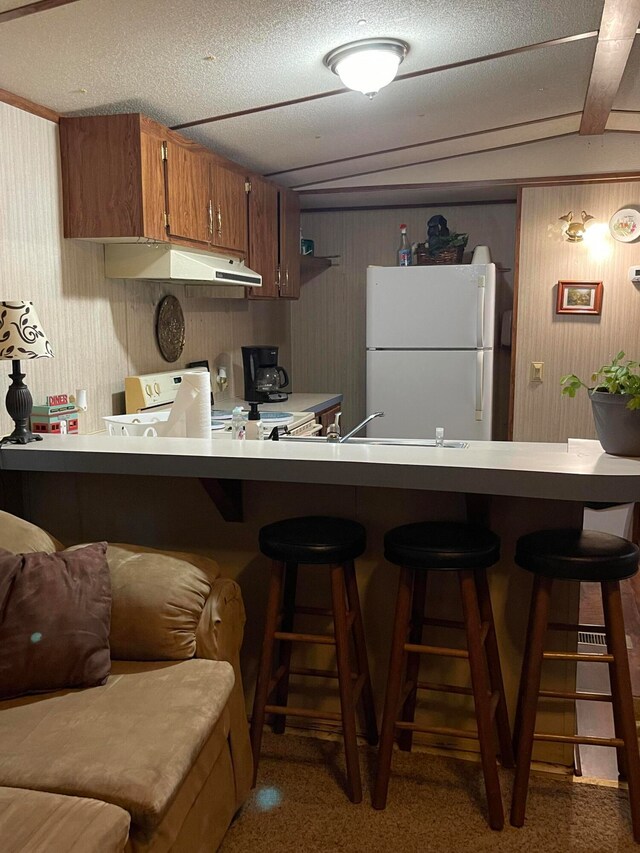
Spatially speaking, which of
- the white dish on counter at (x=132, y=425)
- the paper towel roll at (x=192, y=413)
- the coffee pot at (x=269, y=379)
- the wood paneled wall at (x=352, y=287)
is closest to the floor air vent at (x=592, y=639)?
the paper towel roll at (x=192, y=413)

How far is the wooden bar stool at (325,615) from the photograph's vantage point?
216 cm

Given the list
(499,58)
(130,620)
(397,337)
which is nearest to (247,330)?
(397,337)

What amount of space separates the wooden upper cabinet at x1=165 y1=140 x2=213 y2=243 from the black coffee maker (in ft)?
3.68

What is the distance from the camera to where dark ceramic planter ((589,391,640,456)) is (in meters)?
2.07

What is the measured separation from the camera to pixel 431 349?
473 cm

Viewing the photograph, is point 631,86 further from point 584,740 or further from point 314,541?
point 584,740

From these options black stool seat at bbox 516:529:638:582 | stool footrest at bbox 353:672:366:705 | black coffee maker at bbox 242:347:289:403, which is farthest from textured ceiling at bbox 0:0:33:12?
black coffee maker at bbox 242:347:289:403

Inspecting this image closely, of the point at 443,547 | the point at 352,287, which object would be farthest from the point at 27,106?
the point at 352,287

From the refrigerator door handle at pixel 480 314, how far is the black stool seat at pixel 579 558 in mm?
2594

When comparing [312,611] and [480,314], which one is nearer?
[312,611]

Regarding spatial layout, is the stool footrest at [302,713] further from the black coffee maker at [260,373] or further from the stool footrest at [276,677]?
the black coffee maker at [260,373]

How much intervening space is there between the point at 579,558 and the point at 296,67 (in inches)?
→ 80.7

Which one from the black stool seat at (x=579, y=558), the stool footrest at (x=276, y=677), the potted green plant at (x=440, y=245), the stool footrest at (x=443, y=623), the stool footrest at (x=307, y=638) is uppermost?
the potted green plant at (x=440, y=245)

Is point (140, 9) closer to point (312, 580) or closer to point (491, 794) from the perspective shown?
point (312, 580)
